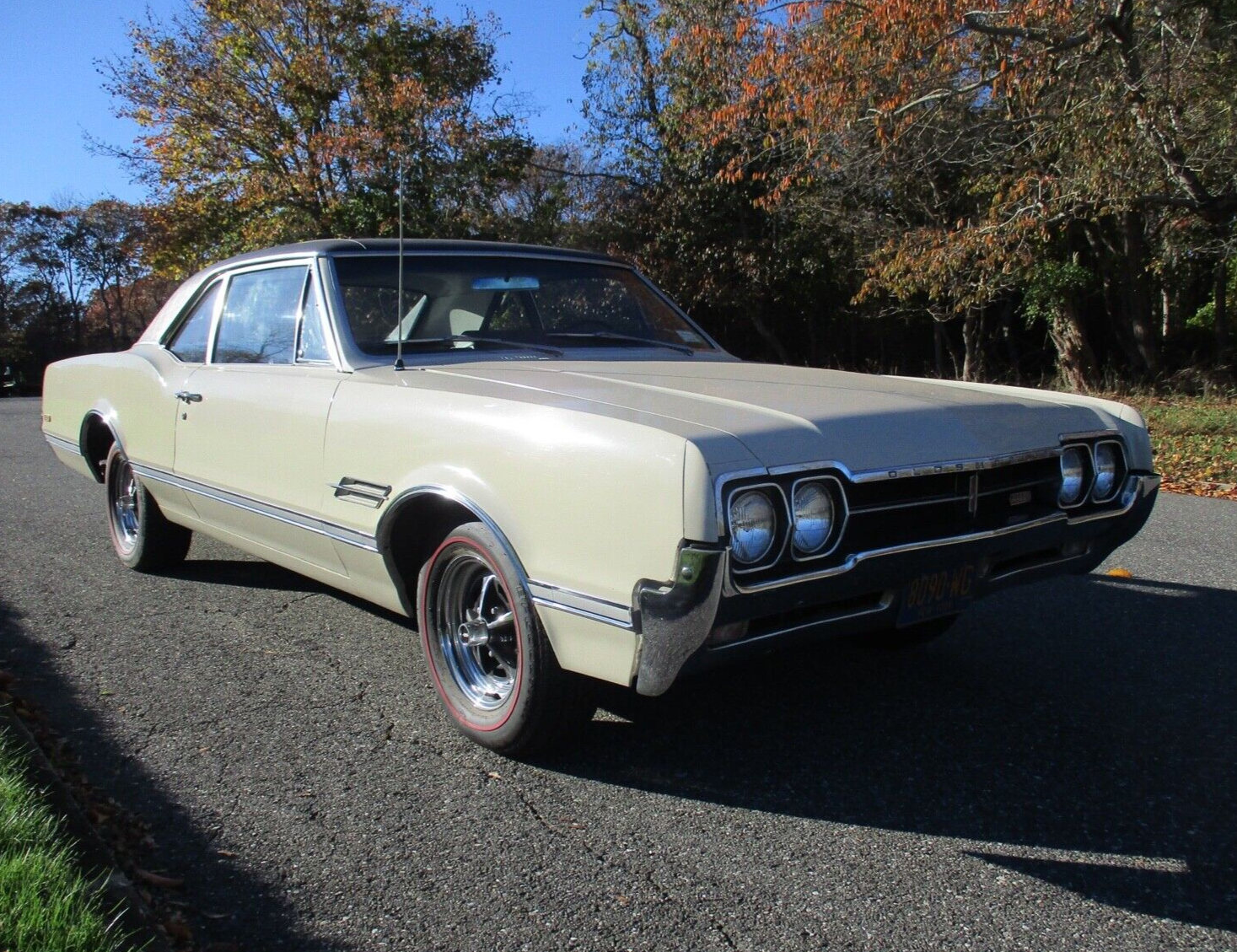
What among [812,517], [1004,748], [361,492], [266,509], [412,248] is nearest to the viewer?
[812,517]

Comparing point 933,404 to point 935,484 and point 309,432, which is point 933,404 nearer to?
point 935,484

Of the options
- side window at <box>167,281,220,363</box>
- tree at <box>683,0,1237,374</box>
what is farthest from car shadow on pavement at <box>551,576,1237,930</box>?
tree at <box>683,0,1237,374</box>

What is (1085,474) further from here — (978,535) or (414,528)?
(414,528)

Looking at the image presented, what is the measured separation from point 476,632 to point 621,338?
160cm

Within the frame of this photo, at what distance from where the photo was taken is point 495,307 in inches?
171

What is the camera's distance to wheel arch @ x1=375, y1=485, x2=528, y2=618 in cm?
324

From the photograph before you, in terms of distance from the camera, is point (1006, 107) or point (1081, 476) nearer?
point (1081, 476)

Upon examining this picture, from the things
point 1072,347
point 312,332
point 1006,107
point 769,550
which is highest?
point 1006,107

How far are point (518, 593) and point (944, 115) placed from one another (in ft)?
35.1

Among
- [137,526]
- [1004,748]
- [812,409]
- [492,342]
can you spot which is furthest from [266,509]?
[1004,748]

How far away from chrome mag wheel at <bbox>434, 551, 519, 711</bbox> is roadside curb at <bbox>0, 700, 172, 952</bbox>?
110 centimetres

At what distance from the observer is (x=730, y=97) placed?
1470 centimetres

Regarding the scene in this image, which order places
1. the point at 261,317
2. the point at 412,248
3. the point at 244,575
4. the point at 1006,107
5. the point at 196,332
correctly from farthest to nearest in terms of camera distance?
the point at 1006,107
the point at 244,575
the point at 196,332
the point at 261,317
the point at 412,248

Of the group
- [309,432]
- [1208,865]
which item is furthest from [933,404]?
[309,432]
